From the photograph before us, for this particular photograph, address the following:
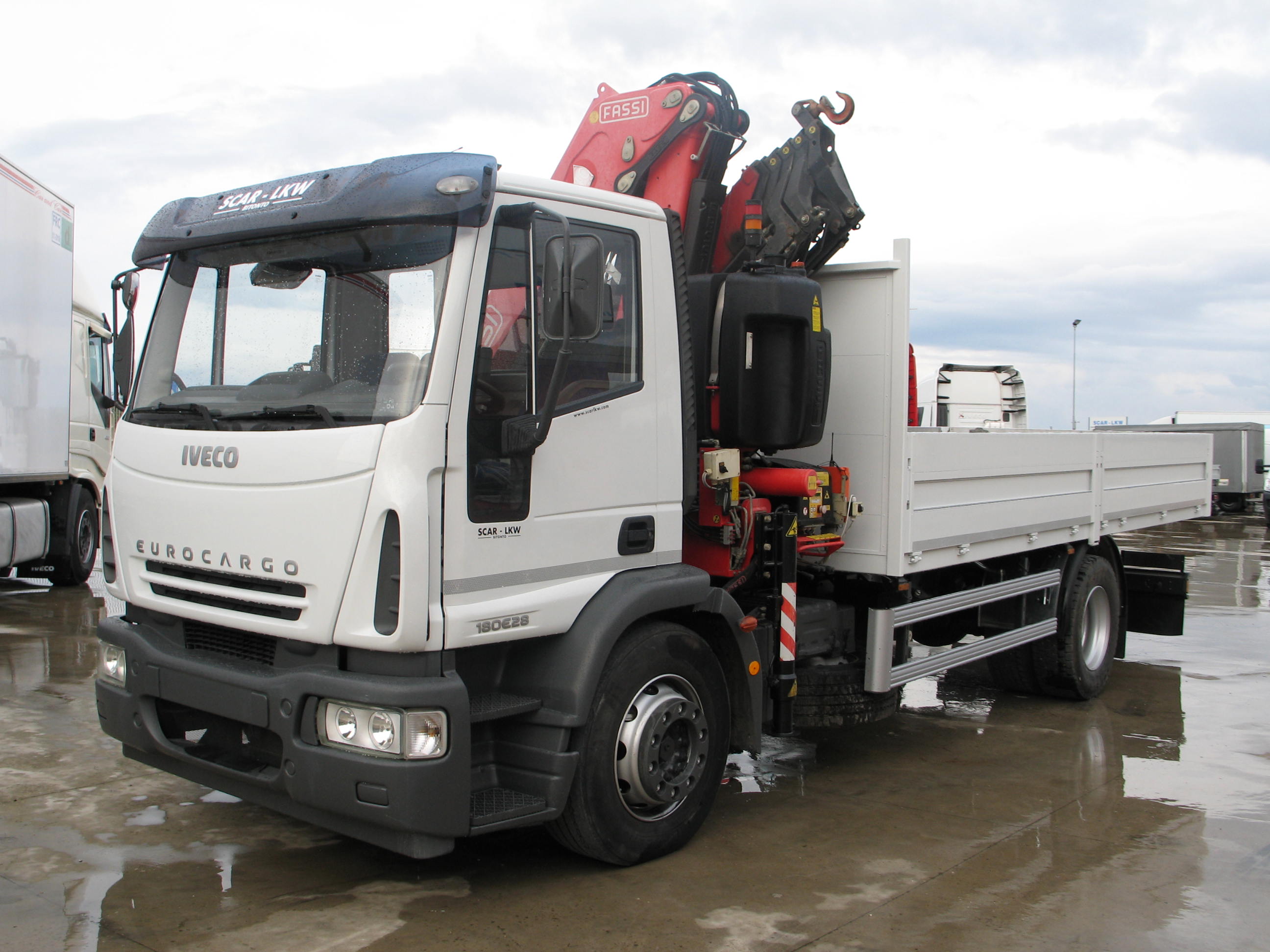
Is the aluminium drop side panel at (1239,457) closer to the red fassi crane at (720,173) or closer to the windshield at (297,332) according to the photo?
the red fassi crane at (720,173)

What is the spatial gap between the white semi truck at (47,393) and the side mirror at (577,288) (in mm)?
5983

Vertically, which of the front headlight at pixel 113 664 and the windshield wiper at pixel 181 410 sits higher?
the windshield wiper at pixel 181 410

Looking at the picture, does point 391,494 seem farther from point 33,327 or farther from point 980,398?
point 33,327

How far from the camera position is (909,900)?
13.8 ft

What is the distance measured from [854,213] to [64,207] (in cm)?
823

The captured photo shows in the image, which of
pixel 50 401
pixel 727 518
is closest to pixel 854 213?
pixel 727 518

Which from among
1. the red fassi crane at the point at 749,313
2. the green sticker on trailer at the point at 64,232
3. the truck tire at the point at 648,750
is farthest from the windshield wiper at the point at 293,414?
the green sticker on trailer at the point at 64,232

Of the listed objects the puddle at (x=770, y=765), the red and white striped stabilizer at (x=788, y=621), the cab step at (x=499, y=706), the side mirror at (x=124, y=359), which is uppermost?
the side mirror at (x=124, y=359)

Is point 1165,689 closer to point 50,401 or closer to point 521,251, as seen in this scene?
point 521,251

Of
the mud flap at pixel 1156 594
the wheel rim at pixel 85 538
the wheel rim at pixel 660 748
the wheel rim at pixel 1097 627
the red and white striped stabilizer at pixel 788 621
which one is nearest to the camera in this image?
the wheel rim at pixel 660 748

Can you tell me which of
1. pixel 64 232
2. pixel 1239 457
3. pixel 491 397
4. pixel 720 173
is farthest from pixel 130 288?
pixel 1239 457

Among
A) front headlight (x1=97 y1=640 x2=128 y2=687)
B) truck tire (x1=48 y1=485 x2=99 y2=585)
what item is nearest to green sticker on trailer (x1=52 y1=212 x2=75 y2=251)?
truck tire (x1=48 y1=485 x2=99 y2=585)

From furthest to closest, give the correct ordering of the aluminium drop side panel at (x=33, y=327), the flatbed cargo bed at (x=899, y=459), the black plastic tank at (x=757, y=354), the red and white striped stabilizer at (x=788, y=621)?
the aluminium drop side panel at (x=33, y=327)
the flatbed cargo bed at (x=899, y=459)
the red and white striped stabilizer at (x=788, y=621)
the black plastic tank at (x=757, y=354)

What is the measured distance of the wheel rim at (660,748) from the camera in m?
4.31
